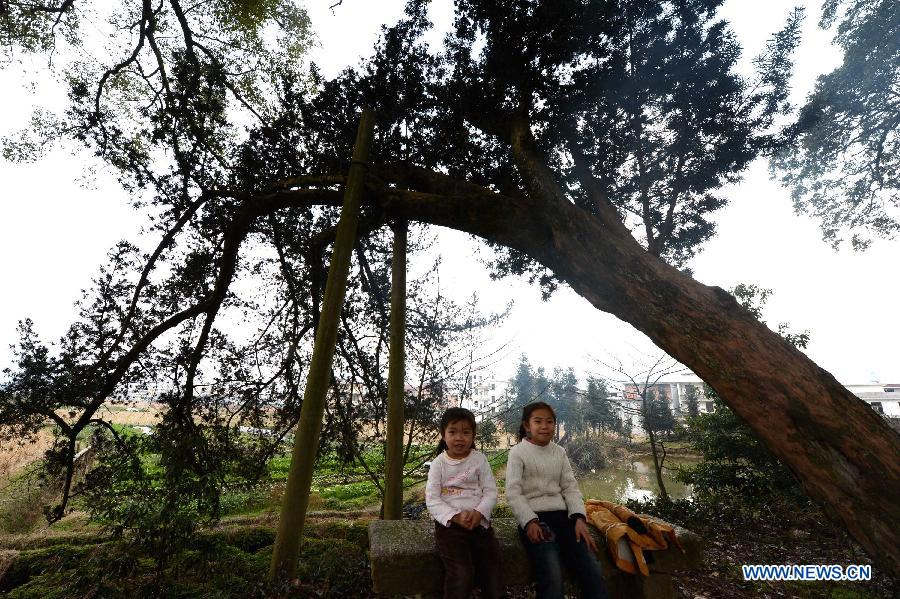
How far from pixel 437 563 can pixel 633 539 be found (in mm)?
1205

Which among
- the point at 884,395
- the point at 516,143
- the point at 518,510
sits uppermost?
the point at 516,143

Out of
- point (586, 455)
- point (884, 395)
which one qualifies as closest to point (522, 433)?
point (586, 455)

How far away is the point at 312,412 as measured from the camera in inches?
106

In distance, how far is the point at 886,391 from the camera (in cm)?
4438

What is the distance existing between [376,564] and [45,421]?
4.06 m

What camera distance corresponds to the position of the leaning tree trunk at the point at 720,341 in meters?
2.43

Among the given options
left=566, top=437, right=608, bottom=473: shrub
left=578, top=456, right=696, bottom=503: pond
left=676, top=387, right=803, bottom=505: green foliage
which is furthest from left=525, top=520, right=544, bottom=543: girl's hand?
left=566, top=437, right=608, bottom=473: shrub

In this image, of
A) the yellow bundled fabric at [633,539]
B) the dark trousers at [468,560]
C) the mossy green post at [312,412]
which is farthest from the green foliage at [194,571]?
the yellow bundled fabric at [633,539]

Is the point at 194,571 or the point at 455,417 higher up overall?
the point at 455,417

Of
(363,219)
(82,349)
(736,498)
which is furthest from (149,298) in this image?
(736,498)

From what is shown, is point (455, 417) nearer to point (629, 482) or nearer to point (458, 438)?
point (458, 438)

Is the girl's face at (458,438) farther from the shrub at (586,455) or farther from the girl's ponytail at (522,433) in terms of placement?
the shrub at (586,455)

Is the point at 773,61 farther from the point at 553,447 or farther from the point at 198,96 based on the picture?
the point at 198,96

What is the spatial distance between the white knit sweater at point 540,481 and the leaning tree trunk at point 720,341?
5.02 ft
